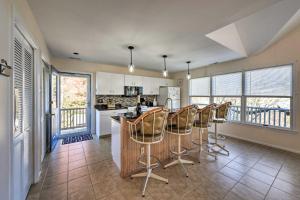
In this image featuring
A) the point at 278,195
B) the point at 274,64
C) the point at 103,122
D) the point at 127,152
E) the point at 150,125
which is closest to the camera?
the point at 278,195

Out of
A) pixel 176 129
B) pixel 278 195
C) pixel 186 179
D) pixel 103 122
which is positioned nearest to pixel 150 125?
pixel 176 129

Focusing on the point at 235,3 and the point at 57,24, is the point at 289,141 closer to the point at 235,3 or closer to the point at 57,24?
the point at 235,3

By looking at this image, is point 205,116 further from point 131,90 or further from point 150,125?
point 131,90

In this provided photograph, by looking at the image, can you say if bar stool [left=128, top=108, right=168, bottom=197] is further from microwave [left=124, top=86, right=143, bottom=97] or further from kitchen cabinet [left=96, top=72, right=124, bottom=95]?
microwave [left=124, top=86, right=143, bottom=97]

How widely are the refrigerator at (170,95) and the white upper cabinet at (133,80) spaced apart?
44.0 inches

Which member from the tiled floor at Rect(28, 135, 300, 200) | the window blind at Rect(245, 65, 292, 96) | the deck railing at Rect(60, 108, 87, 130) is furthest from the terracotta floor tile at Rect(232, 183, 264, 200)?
the deck railing at Rect(60, 108, 87, 130)

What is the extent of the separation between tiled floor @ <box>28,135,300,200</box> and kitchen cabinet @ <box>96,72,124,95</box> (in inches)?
89.1

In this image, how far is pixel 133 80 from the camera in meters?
5.48

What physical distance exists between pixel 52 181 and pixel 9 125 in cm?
147

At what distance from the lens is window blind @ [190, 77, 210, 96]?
5.48m

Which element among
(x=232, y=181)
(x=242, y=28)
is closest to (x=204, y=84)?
(x=242, y=28)

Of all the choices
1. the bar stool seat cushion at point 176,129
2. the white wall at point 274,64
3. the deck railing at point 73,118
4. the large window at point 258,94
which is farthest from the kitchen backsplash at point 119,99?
the white wall at point 274,64

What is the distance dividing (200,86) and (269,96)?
2.32m

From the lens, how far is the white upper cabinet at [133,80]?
5.32 metres
